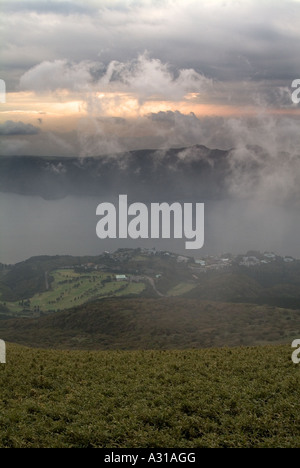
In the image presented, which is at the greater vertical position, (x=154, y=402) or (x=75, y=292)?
(x=154, y=402)

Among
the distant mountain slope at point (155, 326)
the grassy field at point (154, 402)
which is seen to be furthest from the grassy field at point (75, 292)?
the grassy field at point (154, 402)

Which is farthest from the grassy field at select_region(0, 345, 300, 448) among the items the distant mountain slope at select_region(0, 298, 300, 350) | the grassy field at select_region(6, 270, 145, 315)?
the grassy field at select_region(6, 270, 145, 315)

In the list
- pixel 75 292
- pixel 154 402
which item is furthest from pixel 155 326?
pixel 75 292

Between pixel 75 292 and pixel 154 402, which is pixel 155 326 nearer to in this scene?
pixel 154 402

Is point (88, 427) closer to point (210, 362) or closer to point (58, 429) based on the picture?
point (58, 429)

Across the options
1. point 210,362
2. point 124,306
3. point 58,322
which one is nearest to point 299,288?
point 124,306

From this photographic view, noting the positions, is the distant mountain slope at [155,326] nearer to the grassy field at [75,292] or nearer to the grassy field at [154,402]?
the grassy field at [75,292]
